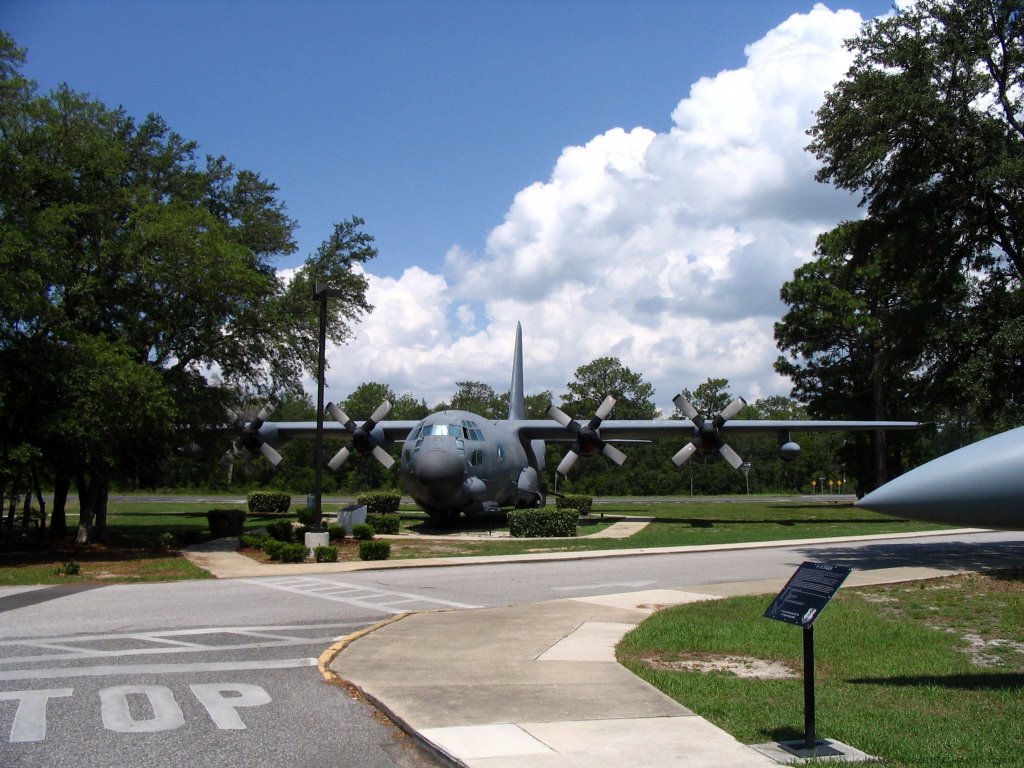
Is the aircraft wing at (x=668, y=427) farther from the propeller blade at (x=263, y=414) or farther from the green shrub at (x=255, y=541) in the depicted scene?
the green shrub at (x=255, y=541)

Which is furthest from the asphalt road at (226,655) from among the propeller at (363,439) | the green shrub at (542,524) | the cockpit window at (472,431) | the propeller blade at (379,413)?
the propeller at (363,439)

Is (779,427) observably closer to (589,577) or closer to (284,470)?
(589,577)

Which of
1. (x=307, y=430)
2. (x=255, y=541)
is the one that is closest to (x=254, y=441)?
(x=307, y=430)

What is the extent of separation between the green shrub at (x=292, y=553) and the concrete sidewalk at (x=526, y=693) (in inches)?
346

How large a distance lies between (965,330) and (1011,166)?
3524 millimetres

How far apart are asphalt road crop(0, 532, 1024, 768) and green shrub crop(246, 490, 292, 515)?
27.2 metres

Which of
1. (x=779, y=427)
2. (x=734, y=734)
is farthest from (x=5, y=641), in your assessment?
(x=779, y=427)

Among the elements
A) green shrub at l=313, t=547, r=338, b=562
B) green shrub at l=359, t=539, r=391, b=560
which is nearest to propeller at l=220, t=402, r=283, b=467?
green shrub at l=313, t=547, r=338, b=562

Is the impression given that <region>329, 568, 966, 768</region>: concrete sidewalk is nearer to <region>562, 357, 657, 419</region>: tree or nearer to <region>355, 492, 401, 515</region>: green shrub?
<region>355, 492, 401, 515</region>: green shrub

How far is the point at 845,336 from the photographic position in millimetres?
48438

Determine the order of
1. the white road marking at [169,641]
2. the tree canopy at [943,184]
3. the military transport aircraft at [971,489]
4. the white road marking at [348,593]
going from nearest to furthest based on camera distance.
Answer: the military transport aircraft at [971,489] < the white road marking at [169,641] < the white road marking at [348,593] < the tree canopy at [943,184]

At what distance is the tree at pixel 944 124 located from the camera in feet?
59.3

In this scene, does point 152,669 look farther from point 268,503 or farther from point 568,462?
point 268,503

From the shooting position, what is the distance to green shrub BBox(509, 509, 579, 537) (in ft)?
88.7
